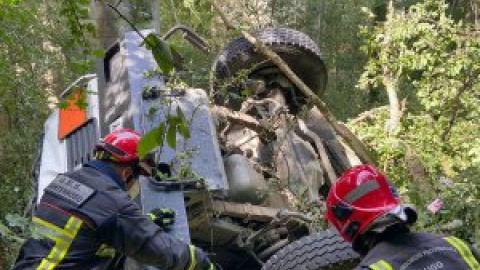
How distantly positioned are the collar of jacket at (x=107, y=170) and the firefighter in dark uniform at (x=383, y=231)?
1298 mm

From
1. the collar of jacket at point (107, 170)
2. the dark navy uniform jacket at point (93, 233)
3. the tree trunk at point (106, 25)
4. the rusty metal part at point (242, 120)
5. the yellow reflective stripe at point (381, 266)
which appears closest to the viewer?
the yellow reflective stripe at point (381, 266)

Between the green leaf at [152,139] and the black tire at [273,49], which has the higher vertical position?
the black tire at [273,49]

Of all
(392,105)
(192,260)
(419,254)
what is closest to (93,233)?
(192,260)

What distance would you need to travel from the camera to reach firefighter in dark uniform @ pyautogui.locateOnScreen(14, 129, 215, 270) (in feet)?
10.0

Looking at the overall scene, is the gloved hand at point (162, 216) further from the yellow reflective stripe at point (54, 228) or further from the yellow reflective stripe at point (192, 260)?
the yellow reflective stripe at point (54, 228)

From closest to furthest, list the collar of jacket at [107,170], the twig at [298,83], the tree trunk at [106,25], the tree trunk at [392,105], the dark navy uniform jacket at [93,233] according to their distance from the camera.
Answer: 1. the dark navy uniform jacket at [93,233]
2. the collar of jacket at [107,170]
3. the twig at [298,83]
4. the tree trunk at [392,105]
5. the tree trunk at [106,25]

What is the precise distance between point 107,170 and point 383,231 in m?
1.55

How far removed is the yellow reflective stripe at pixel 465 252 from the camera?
211 cm

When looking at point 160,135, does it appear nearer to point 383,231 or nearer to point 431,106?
point 383,231

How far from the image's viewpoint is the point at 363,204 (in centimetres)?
221

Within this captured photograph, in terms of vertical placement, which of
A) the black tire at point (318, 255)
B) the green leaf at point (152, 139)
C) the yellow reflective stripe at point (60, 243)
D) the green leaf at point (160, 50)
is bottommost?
the black tire at point (318, 255)

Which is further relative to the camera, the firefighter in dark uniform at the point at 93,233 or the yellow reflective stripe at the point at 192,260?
the yellow reflective stripe at the point at 192,260

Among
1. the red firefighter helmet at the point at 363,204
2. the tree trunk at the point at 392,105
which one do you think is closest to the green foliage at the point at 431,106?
the tree trunk at the point at 392,105

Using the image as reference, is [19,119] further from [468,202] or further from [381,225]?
[381,225]
